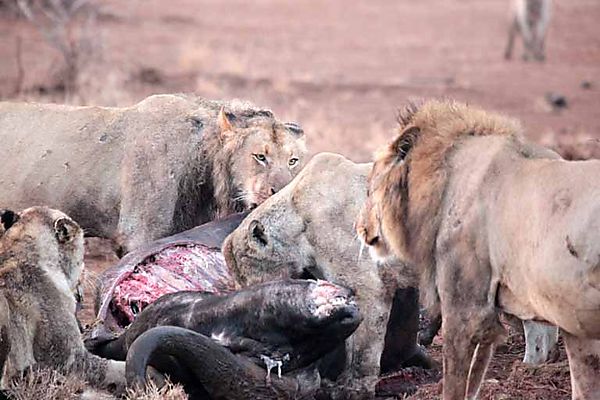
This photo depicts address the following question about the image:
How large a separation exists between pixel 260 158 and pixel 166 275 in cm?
100

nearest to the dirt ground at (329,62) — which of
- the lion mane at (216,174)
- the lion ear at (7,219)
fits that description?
the lion mane at (216,174)

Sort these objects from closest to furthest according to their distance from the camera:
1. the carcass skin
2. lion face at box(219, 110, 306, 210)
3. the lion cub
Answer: the carcass skin → lion face at box(219, 110, 306, 210) → the lion cub

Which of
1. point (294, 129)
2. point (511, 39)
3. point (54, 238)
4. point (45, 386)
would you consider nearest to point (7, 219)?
point (54, 238)

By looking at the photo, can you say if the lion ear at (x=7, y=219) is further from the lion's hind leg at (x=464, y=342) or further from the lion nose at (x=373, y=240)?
the lion's hind leg at (x=464, y=342)

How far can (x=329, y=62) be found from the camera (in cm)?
2195

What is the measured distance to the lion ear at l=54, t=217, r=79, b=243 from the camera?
251 inches

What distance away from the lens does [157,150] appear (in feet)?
26.0

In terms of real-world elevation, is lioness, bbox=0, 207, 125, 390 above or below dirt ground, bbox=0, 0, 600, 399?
above

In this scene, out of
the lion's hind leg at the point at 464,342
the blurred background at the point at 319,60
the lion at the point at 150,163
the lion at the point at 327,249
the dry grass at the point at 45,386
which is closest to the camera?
the lion's hind leg at the point at 464,342

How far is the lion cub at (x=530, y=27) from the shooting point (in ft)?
77.8

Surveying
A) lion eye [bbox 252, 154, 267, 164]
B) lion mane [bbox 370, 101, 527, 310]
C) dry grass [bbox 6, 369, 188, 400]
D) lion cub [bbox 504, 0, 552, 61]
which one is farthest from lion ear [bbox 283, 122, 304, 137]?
lion cub [bbox 504, 0, 552, 61]

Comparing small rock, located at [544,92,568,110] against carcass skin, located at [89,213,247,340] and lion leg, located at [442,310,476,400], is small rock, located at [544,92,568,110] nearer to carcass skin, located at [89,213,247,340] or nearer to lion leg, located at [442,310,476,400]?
carcass skin, located at [89,213,247,340]

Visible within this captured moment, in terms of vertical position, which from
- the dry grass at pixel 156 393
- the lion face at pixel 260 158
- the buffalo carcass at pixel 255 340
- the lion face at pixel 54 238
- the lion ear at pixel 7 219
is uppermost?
the lion face at pixel 260 158

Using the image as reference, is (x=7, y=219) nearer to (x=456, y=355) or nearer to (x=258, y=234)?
(x=258, y=234)
